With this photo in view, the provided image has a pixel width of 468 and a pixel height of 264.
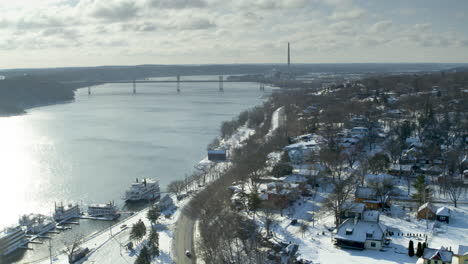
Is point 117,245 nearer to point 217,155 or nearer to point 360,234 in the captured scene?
point 360,234

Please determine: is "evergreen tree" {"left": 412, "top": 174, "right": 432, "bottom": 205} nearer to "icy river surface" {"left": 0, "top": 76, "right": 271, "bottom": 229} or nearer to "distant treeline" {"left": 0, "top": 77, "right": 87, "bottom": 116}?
"icy river surface" {"left": 0, "top": 76, "right": 271, "bottom": 229}

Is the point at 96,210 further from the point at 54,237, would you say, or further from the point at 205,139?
the point at 205,139

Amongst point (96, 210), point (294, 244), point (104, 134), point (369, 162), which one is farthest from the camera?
point (104, 134)

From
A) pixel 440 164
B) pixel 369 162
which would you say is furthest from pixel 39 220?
pixel 440 164

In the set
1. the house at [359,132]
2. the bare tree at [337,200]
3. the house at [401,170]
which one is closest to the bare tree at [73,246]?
the bare tree at [337,200]

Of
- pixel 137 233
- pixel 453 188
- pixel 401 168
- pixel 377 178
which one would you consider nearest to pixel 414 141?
pixel 401 168

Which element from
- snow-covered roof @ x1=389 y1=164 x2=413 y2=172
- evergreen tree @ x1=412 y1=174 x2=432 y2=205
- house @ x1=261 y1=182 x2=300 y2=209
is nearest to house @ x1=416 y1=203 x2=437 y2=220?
evergreen tree @ x1=412 y1=174 x2=432 y2=205

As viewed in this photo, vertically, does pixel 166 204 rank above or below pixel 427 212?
below
